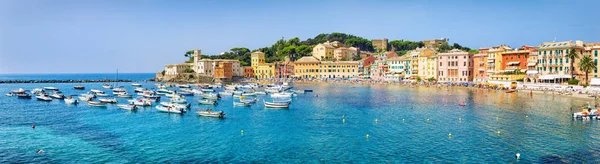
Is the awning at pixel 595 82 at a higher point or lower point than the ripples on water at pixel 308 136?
higher

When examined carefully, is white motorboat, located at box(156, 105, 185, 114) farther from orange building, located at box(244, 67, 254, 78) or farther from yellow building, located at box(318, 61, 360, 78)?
orange building, located at box(244, 67, 254, 78)

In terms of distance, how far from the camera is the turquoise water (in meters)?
23.8

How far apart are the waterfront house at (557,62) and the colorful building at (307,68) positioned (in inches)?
2418

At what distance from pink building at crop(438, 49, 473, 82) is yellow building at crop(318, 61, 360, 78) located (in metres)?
32.4

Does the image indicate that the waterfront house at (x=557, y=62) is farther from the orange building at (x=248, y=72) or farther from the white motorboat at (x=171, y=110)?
the orange building at (x=248, y=72)

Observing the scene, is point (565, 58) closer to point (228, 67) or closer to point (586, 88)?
point (586, 88)

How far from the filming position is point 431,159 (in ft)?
75.8

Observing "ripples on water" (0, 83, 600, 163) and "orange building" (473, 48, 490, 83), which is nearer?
"ripples on water" (0, 83, 600, 163)

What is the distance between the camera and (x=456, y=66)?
8894 centimetres

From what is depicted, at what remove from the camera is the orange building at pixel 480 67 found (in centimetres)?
8356

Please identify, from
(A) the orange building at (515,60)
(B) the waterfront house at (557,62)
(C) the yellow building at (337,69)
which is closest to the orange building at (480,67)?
(A) the orange building at (515,60)

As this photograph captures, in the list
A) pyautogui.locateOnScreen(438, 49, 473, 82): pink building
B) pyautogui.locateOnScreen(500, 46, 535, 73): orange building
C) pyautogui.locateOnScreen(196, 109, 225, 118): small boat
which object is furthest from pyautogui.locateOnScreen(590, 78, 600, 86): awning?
pyautogui.locateOnScreen(196, 109, 225, 118): small boat

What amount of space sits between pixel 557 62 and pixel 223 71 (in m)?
78.4

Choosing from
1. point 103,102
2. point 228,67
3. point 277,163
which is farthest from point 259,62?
point 277,163
